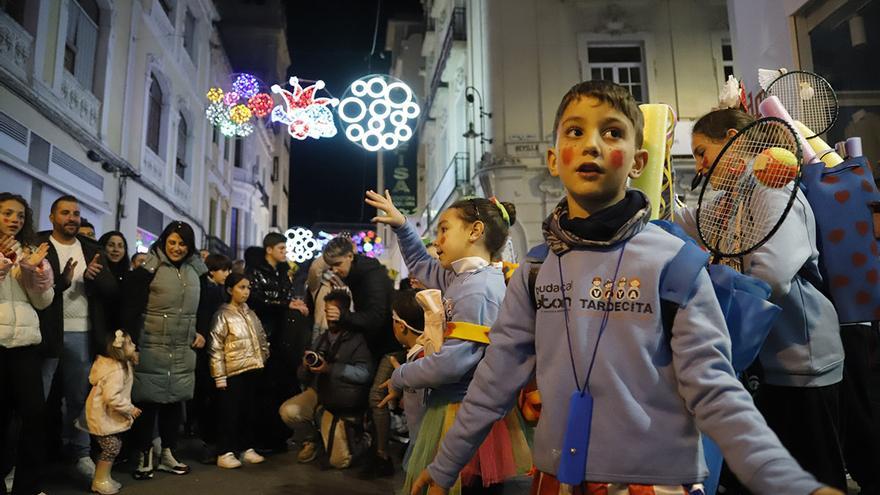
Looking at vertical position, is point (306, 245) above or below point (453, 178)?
below

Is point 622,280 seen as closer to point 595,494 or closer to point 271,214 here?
point 595,494

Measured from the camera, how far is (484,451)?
9.05ft

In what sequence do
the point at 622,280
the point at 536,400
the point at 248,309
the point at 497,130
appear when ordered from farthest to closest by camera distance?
the point at 497,130 < the point at 248,309 < the point at 536,400 < the point at 622,280

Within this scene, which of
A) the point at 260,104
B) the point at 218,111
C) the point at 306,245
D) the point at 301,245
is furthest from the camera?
the point at 306,245

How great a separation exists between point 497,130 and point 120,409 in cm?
1238

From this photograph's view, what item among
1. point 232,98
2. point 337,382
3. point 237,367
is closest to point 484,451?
point 337,382

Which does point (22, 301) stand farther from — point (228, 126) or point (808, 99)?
point (228, 126)

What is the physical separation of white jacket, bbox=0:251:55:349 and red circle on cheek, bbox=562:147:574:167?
397 cm

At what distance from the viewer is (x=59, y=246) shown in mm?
4879

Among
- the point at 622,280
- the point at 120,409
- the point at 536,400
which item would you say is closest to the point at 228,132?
the point at 120,409

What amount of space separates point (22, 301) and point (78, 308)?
920 millimetres

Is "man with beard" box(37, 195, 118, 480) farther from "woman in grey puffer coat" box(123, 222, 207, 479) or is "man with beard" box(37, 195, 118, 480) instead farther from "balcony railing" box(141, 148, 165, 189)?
"balcony railing" box(141, 148, 165, 189)

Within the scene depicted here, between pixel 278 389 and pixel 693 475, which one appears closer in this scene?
pixel 693 475

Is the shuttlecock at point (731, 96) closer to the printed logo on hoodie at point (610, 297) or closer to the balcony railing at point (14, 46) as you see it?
the printed logo on hoodie at point (610, 297)
